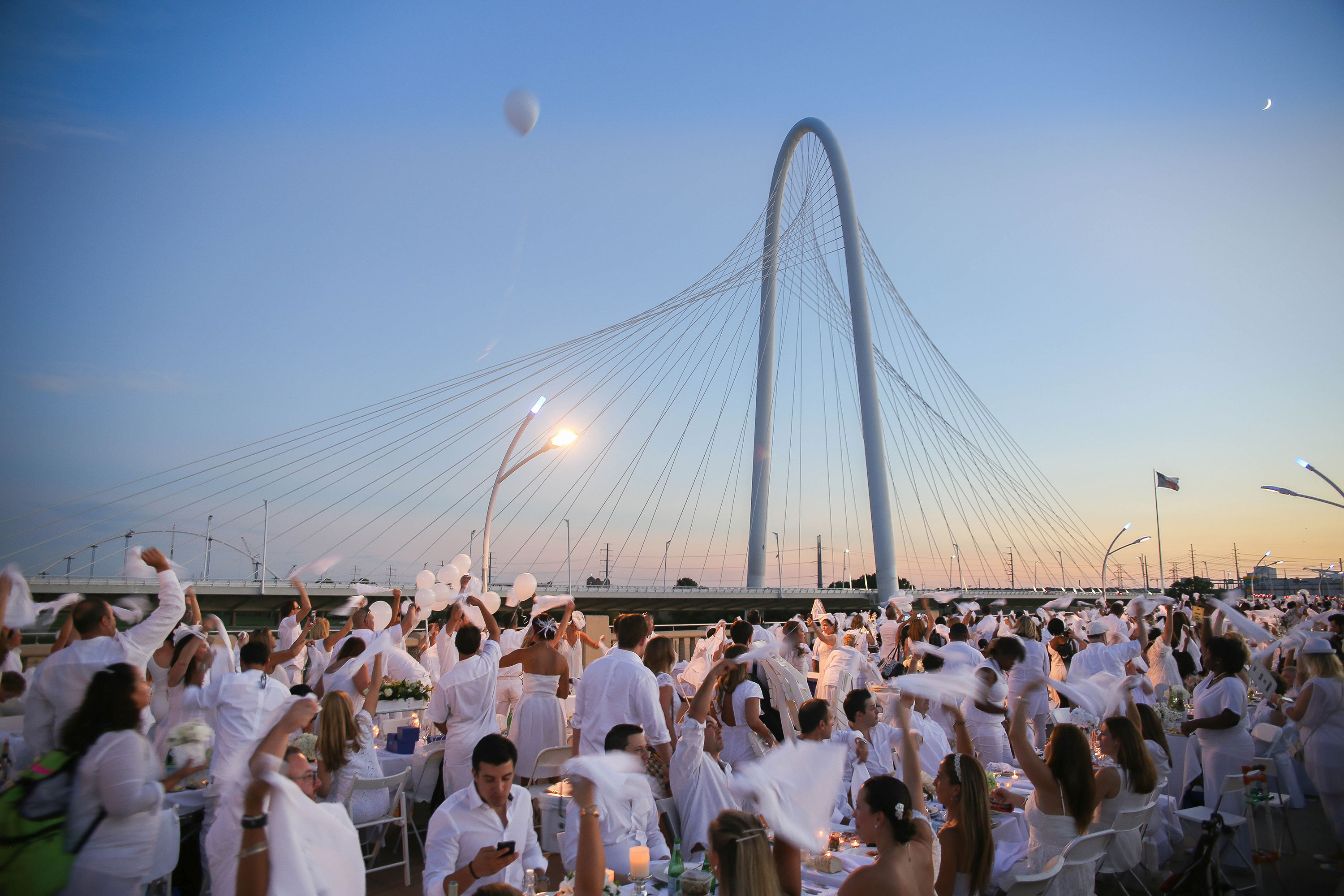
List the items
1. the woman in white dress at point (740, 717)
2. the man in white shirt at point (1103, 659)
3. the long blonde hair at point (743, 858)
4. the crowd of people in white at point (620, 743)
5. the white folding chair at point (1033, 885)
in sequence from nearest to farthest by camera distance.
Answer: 1. the long blonde hair at point (743, 858)
2. the crowd of people in white at point (620, 743)
3. the white folding chair at point (1033, 885)
4. the woman in white dress at point (740, 717)
5. the man in white shirt at point (1103, 659)

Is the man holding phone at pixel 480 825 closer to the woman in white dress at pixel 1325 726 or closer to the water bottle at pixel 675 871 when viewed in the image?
the water bottle at pixel 675 871

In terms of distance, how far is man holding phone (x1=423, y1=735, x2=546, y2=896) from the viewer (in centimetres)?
358

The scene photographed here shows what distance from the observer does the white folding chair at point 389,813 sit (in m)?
5.61

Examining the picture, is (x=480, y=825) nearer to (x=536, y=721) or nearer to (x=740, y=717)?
(x=740, y=717)

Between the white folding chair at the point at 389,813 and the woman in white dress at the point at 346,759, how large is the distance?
0.04m

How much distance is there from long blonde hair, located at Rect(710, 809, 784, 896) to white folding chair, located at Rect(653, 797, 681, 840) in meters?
2.49

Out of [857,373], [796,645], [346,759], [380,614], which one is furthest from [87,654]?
[857,373]

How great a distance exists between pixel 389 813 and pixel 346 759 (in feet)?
2.55

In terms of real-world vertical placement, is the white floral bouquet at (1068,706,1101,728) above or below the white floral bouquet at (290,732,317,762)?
below

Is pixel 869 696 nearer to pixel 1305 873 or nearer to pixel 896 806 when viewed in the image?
pixel 896 806

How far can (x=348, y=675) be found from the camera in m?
6.38

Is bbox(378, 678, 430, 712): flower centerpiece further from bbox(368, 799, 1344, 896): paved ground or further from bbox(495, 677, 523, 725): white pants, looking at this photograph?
bbox(368, 799, 1344, 896): paved ground

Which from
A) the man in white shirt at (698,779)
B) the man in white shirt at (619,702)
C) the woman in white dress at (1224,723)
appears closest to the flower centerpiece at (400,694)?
the man in white shirt at (619,702)

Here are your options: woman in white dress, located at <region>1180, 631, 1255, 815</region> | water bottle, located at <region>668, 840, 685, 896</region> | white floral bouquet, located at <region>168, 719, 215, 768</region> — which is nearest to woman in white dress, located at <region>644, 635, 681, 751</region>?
water bottle, located at <region>668, 840, 685, 896</region>
